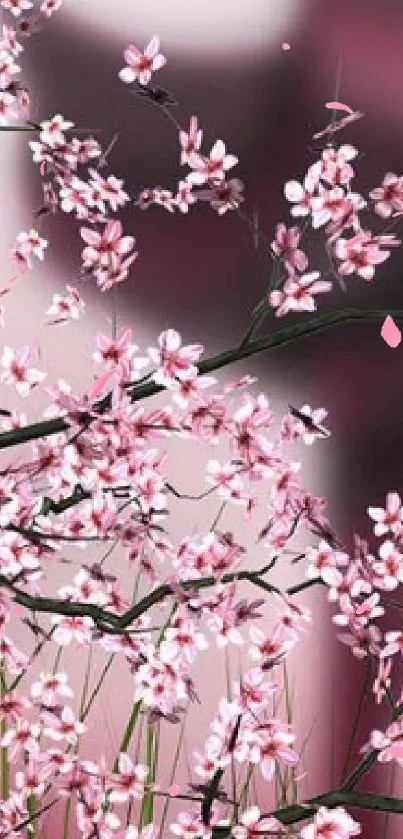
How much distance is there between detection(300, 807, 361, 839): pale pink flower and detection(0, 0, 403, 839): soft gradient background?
66 centimetres

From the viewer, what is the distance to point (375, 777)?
1805 mm

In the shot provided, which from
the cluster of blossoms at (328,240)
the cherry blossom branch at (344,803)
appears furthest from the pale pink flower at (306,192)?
the cherry blossom branch at (344,803)

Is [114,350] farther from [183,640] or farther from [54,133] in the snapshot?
[54,133]

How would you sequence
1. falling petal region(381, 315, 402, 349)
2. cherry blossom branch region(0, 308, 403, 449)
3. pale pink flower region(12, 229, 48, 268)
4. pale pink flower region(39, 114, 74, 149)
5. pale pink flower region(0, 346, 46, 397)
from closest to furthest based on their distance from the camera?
1. cherry blossom branch region(0, 308, 403, 449)
2. pale pink flower region(0, 346, 46, 397)
3. pale pink flower region(39, 114, 74, 149)
4. pale pink flower region(12, 229, 48, 268)
5. falling petal region(381, 315, 402, 349)

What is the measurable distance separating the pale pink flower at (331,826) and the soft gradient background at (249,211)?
66 centimetres

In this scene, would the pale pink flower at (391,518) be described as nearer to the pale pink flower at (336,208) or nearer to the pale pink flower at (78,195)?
the pale pink flower at (336,208)

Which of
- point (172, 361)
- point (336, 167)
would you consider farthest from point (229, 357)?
point (336, 167)

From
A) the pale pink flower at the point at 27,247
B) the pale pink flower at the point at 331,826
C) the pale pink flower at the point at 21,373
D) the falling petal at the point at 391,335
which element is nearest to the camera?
the pale pink flower at the point at 331,826

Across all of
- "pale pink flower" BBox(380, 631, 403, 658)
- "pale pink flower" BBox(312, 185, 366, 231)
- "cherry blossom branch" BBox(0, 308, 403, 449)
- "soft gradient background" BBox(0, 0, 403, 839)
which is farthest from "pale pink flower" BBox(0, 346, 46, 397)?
"soft gradient background" BBox(0, 0, 403, 839)

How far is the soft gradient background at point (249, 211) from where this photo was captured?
1803mm

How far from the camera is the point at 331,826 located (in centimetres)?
112

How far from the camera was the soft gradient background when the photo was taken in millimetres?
1803

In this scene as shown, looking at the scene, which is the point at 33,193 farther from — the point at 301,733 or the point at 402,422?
the point at 301,733

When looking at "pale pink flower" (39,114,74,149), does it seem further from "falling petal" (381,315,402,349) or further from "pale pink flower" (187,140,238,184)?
"falling petal" (381,315,402,349)
